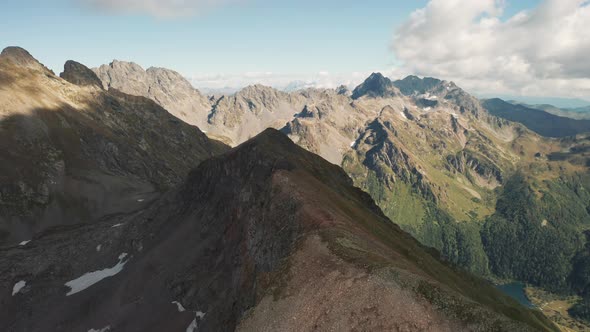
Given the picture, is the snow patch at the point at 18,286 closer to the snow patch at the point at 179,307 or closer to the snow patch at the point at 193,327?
the snow patch at the point at 179,307

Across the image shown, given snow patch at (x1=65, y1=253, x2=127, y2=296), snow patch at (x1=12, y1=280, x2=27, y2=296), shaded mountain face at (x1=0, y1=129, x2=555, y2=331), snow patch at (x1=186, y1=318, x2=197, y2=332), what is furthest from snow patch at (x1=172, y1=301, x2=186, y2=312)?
snow patch at (x1=12, y1=280, x2=27, y2=296)

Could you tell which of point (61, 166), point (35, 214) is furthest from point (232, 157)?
point (61, 166)

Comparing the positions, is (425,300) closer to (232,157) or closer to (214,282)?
(214,282)

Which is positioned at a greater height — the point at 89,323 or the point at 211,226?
the point at 211,226

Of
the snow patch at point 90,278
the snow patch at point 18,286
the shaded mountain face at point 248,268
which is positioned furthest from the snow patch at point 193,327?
the snow patch at point 18,286

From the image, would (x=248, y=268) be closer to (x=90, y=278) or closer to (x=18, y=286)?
(x=90, y=278)

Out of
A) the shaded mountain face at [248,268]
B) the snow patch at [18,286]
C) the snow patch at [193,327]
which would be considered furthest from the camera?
the snow patch at [18,286]

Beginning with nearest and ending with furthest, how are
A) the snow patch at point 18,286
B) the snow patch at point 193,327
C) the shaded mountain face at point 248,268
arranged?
the shaded mountain face at point 248,268
the snow patch at point 193,327
the snow patch at point 18,286
